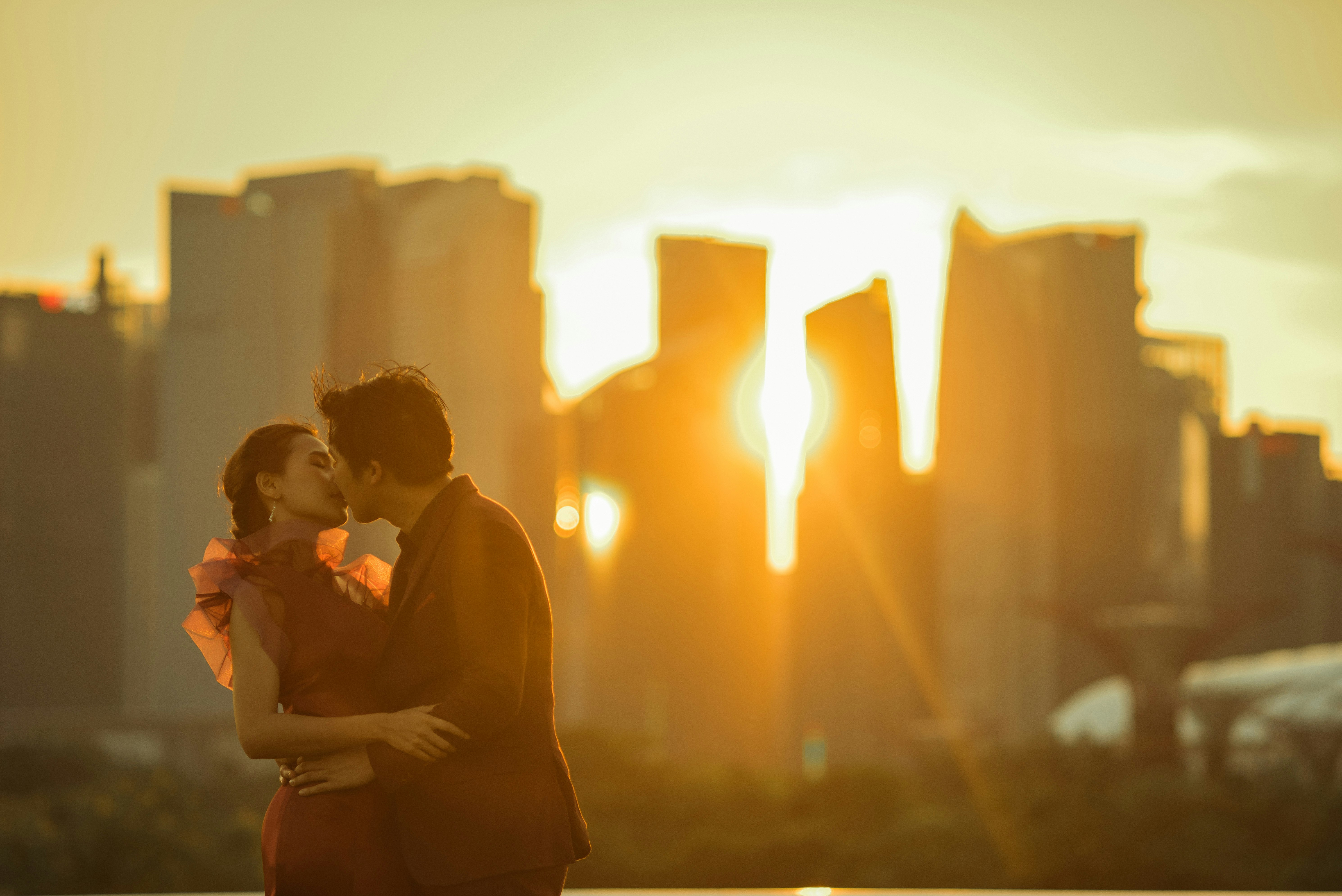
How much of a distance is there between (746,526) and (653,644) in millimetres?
9738

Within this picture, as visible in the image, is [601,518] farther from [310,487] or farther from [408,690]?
[408,690]

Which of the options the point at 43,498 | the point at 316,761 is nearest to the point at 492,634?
the point at 316,761

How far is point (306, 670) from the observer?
223 cm

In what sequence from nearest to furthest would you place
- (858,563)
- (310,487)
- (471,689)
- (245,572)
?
(471,689) < (245,572) < (310,487) < (858,563)

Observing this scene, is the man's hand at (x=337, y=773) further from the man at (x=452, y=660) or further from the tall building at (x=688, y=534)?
the tall building at (x=688, y=534)

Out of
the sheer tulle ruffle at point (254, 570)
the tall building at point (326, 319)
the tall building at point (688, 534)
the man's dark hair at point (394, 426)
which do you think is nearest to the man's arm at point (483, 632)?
the man's dark hair at point (394, 426)

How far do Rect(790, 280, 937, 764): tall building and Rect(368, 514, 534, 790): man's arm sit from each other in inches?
2622

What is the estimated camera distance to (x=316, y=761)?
86.7 inches

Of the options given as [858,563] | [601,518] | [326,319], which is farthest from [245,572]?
[858,563]

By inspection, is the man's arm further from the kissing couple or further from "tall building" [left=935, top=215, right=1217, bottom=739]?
"tall building" [left=935, top=215, right=1217, bottom=739]

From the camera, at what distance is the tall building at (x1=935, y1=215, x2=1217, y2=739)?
72.8m

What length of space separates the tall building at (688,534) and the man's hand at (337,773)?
6782 centimetres

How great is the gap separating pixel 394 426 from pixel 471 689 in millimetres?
447

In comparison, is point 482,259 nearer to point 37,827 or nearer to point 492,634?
point 37,827
